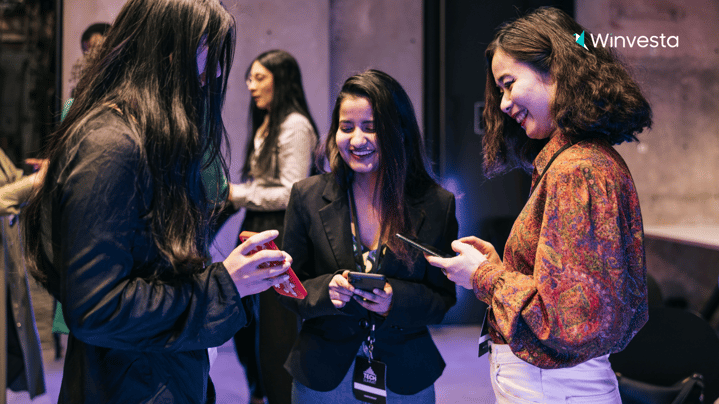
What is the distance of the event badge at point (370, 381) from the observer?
163cm

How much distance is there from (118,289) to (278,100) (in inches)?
87.0

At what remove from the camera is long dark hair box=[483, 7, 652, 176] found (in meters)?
1.25

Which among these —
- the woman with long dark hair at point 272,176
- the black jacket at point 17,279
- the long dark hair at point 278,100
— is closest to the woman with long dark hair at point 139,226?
the woman with long dark hair at point 272,176

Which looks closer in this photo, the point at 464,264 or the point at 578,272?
the point at 578,272

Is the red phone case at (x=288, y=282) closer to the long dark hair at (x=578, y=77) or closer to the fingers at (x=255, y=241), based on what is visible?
the fingers at (x=255, y=241)

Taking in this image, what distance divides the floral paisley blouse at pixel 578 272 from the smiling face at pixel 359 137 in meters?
0.68

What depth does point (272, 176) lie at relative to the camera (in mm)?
2996

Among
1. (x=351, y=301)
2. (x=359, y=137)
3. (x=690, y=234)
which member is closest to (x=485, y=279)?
(x=351, y=301)

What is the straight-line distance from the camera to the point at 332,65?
16.1 ft

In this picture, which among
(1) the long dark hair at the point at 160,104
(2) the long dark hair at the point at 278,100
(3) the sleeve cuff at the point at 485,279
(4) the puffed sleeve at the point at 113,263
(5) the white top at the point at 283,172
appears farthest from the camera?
(2) the long dark hair at the point at 278,100

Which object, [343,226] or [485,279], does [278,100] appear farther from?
[485,279]

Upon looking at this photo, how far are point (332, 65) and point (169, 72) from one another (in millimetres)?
3906

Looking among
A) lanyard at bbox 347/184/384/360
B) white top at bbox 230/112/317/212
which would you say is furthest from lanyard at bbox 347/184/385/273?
white top at bbox 230/112/317/212

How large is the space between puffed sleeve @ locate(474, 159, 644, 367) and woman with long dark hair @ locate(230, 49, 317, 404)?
1.68 metres
